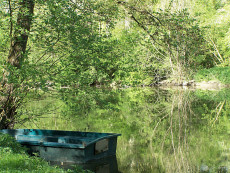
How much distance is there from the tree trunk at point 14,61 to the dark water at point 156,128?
474mm

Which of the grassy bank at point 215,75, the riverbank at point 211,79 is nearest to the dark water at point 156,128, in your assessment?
the grassy bank at point 215,75

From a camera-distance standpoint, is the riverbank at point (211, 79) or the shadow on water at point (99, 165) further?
the riverbank at point (211, 79)

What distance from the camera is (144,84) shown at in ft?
134

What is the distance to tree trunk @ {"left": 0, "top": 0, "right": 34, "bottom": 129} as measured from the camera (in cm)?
846

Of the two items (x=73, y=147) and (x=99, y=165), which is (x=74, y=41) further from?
(x=99, y=165)

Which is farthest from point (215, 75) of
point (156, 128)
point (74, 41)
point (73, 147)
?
point (73, 147)

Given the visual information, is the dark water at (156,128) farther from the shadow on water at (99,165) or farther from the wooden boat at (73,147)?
the wooden boat at (73,147)

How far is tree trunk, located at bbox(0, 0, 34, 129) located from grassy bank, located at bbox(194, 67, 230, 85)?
26.1 metres

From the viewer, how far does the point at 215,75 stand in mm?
33219

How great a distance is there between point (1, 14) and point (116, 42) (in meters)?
3.30

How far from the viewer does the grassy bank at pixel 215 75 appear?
32.0 m

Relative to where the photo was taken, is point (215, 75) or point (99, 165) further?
point (215, 75)

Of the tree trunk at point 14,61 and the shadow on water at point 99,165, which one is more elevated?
the tree trunk at point 14,61

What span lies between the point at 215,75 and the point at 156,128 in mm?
21762
